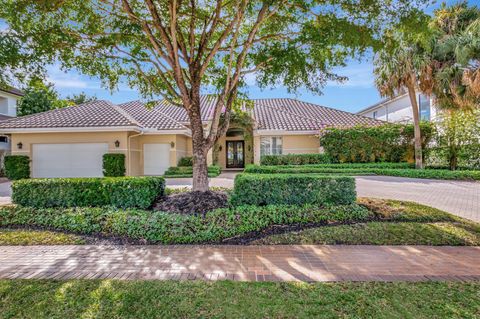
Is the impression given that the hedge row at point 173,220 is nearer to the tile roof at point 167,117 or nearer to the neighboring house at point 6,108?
the tile roof at point 167,117

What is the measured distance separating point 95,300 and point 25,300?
0.93m

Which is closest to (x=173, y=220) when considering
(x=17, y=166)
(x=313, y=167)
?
(x=313, y=167)

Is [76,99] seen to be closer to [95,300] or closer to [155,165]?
[155,165]

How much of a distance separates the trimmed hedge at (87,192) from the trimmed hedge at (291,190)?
2343 mm

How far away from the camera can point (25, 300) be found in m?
3.47

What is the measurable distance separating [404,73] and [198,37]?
13619mm

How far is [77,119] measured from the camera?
58.0 feet

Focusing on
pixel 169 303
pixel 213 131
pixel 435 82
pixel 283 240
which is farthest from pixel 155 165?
pixel 435 82

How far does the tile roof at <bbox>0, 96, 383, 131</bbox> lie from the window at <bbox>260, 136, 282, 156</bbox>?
40.2 inches

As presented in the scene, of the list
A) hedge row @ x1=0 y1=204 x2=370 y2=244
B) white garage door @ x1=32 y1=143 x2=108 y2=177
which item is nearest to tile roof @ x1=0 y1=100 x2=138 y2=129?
white garage door @ x1=32 y1=143 x2=108 y2=177

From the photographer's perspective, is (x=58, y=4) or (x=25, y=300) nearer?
(x=25, y=300)

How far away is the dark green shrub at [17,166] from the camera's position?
54.1ft

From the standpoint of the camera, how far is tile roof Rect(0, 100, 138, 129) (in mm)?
16844

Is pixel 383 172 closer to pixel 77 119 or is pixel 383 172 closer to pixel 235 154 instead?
pixel 235 154
